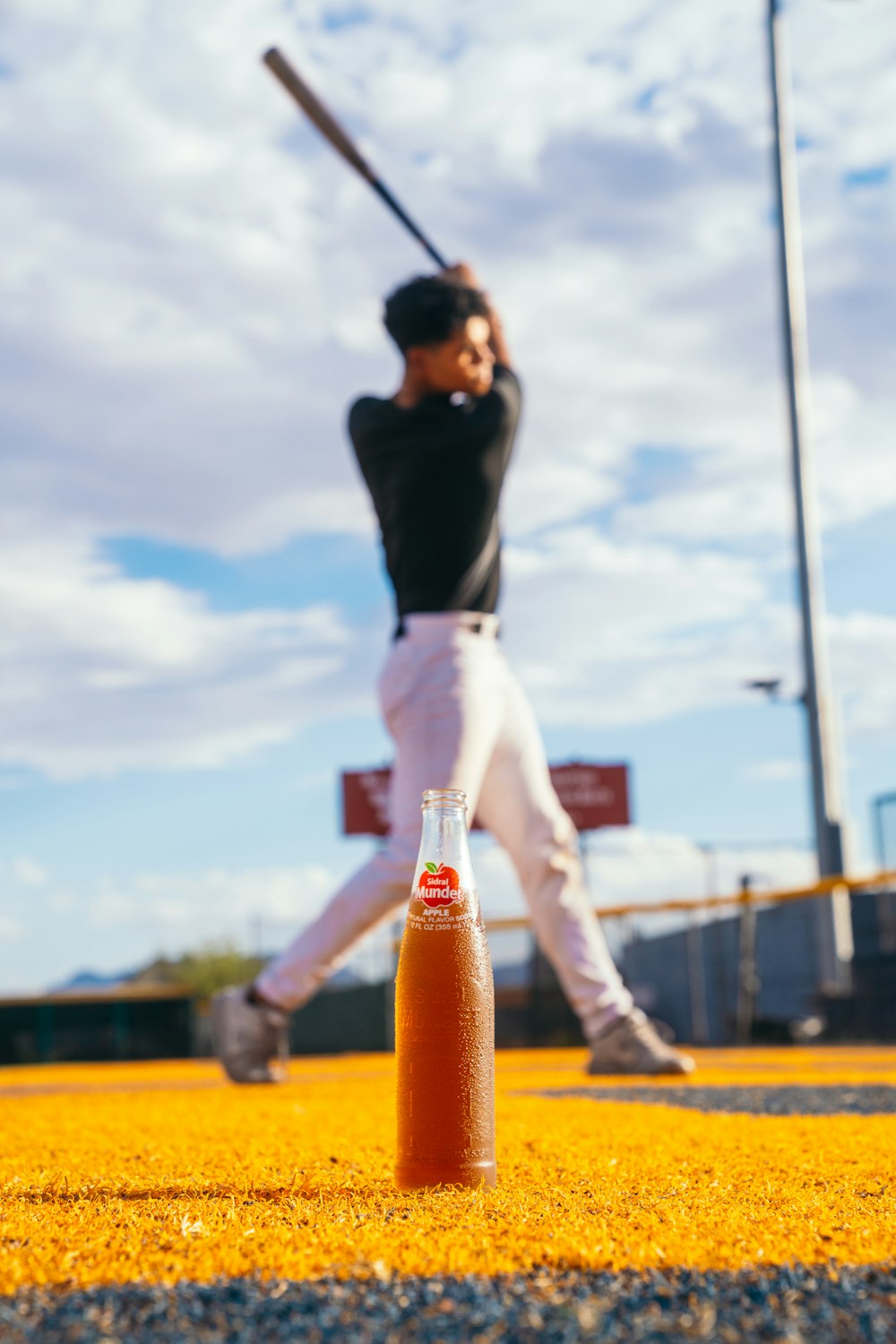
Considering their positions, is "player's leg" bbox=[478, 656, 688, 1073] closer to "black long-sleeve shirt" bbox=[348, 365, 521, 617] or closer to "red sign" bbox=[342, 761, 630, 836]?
"black long-sleeve shirt" bbox=[348, 365, 521, 617]

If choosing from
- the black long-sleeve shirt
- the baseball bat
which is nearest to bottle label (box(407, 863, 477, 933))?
the black long-sleeve shirt

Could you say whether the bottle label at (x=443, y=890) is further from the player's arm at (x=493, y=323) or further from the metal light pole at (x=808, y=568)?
the metal light pole at (x=808, y=568)

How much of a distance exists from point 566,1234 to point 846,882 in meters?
11.4

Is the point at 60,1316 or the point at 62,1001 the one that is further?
the point at 62,1001

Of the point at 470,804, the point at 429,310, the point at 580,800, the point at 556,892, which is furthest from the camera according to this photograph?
the point at 580,800

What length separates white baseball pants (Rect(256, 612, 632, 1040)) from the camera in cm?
475

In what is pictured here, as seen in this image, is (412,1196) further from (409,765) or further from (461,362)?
(461,362)

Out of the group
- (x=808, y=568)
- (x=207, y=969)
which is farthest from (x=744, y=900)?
(x=207, y=969)

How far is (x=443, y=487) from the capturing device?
5016 mm

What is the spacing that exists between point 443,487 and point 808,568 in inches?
478

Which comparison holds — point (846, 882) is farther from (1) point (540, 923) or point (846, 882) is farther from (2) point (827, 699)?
(1) point (540, 923)

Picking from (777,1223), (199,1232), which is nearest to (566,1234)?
(777,1223)

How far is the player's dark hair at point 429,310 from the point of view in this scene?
4992 millimetres

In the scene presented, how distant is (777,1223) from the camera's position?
1.93m
